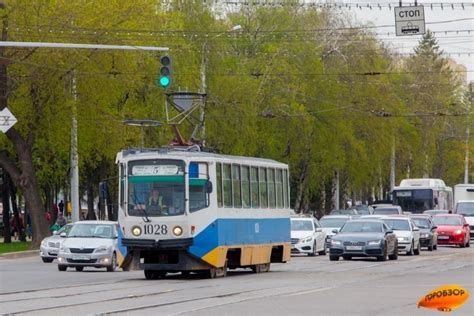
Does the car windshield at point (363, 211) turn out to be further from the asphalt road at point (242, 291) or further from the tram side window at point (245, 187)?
the tram side window at point (245, 187)

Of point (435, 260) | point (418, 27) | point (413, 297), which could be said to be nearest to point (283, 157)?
point (435, 260)

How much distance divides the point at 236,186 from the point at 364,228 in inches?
453

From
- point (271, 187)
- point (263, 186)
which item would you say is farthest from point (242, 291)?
point (271, 187)

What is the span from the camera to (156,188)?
3020cm

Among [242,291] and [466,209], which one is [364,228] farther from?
[466,209]

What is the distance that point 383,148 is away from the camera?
266 feet

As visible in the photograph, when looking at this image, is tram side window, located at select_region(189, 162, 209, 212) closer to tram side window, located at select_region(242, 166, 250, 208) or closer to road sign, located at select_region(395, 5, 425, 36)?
tram side window, located at select_region(242, 166, 250, 208)

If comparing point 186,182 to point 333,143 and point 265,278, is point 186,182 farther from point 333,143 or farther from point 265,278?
point 333,143

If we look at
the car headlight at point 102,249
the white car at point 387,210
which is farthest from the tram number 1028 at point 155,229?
the white car at point 387,210

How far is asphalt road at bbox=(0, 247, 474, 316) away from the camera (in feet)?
65.4

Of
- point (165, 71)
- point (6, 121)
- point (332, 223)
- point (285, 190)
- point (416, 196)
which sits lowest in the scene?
point (332, 223)

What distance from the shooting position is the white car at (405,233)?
161 feet

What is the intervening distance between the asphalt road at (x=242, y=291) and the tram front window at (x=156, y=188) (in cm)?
167

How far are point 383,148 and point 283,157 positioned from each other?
1041cm
